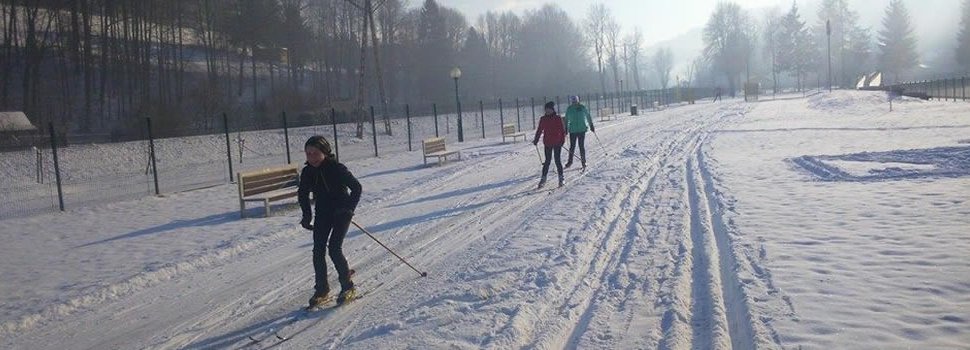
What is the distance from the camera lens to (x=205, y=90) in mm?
39969

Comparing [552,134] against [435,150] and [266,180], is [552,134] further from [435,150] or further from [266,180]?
[435,150]

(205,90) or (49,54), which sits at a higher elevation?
(49,54)

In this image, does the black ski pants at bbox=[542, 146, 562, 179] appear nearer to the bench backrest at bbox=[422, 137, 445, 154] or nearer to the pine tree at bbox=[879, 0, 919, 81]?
the bench backrest at bbox=[422, 137, 445, 154]

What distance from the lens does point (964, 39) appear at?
80.4 metres

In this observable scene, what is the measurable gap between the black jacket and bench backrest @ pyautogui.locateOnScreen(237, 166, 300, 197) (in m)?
6.63

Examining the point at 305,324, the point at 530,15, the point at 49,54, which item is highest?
the point at 530,15

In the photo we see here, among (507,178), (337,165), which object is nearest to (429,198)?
(507,178)

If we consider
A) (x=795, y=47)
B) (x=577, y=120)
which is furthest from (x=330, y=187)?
(x=795, y=47)

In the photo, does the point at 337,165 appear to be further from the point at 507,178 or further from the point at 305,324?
the point at 507,178

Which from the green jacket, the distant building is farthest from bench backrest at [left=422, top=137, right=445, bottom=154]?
the distant building

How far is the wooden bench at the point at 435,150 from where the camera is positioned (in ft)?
66.9

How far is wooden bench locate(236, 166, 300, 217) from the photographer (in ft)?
40.8

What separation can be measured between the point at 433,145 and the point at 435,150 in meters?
0.21

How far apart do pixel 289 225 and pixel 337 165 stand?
5184 mm
